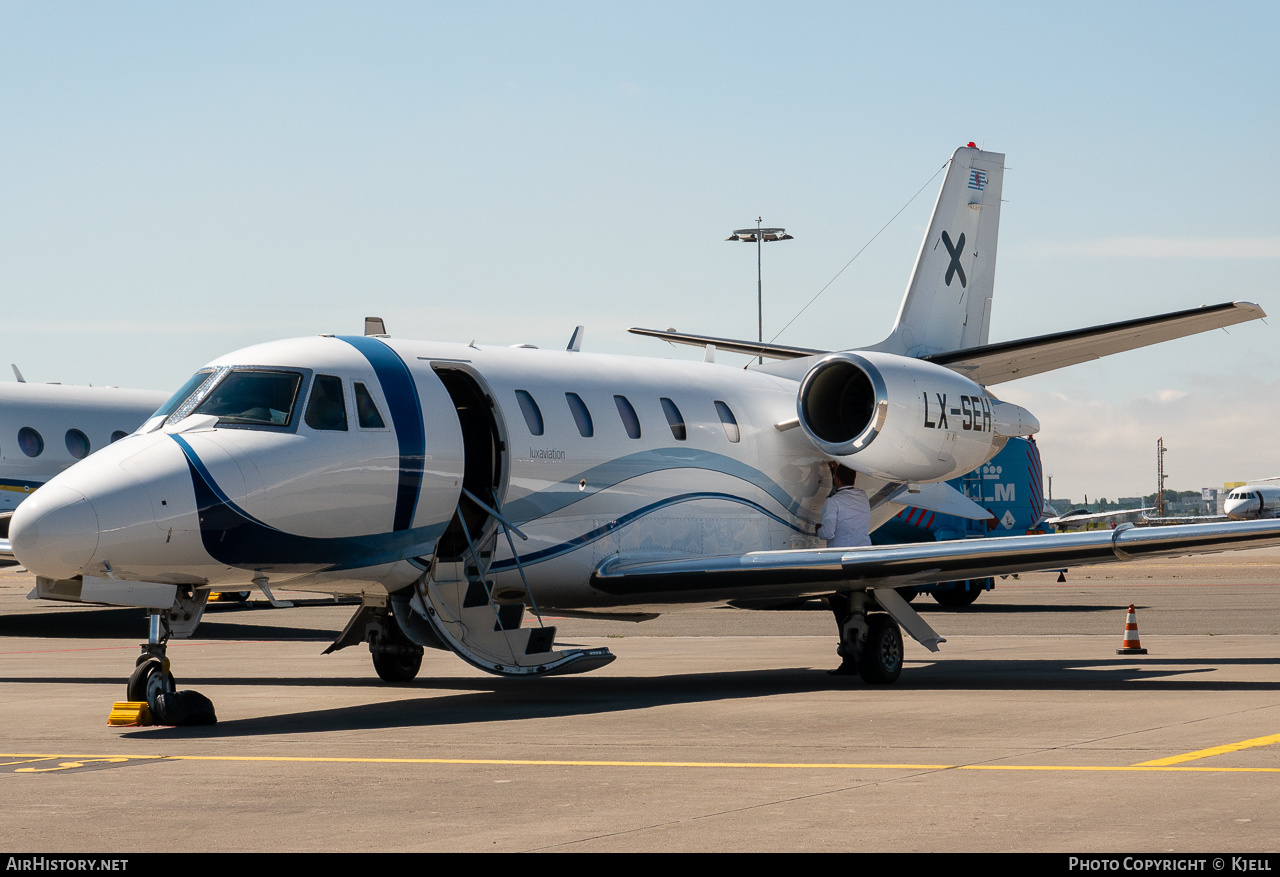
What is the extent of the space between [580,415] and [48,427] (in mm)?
13110

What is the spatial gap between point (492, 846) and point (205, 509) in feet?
20.5

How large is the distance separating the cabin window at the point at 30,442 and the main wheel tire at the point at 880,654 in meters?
15.2

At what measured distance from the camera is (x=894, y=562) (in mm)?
15391

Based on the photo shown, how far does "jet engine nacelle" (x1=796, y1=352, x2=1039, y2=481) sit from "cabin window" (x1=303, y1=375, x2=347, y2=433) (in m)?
6.66

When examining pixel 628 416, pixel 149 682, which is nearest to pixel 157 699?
pixel 149 682

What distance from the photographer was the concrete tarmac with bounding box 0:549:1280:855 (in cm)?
726

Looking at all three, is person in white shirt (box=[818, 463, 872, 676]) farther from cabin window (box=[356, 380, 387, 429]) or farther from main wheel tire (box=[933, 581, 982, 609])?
main wheel tire (box=[933, 581, 982, 609])

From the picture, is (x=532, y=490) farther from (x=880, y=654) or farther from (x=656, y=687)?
(x=880, y=654)

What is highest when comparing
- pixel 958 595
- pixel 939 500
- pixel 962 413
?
pixel 962 413

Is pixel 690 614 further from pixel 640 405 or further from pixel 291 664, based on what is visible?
pixel 640 405

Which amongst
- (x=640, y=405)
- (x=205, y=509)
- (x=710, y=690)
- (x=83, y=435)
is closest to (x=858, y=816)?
(x=205, y=509)

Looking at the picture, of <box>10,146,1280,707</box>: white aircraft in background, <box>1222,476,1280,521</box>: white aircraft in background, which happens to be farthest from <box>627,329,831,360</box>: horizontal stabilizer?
<box>1222,476,1280,521</box>: white aircraft in background

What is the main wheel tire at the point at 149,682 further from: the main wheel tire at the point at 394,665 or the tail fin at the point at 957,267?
the tail fin at the point at 957,267

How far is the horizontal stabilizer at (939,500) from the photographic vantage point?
66.3ft
